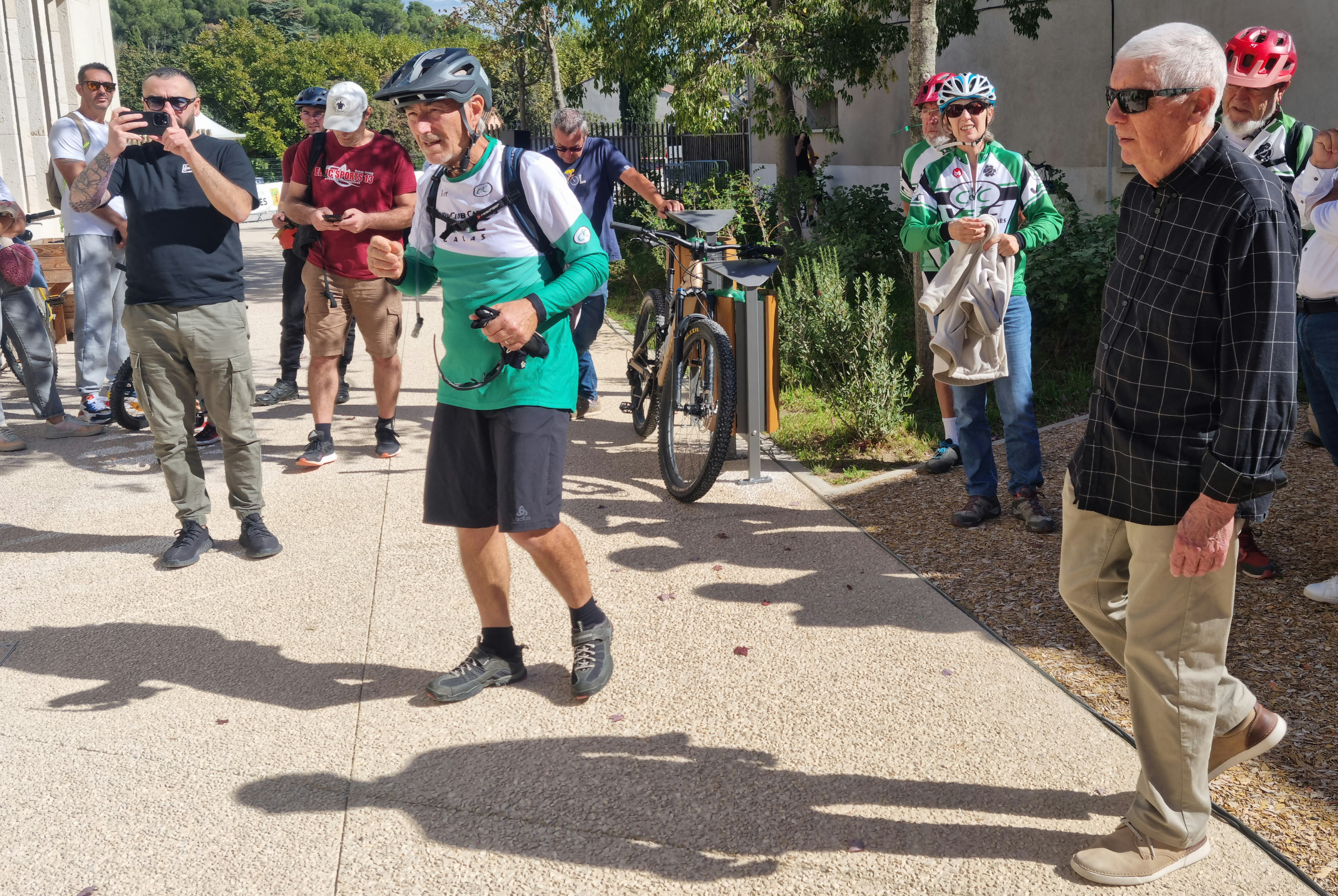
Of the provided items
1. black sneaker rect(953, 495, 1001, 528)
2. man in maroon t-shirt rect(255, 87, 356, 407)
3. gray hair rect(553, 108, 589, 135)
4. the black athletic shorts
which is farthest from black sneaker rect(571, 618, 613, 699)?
man in maroon t-shirt rect(255, 87, 356, 407)

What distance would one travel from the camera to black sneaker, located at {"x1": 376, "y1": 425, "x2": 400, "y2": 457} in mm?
7328

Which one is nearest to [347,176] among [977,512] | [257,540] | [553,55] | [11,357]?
[257,540]

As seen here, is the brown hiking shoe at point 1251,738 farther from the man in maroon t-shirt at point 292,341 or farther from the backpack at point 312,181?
the man in maroon t-shirt at point 292,341

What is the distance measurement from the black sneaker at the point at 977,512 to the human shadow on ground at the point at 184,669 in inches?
106

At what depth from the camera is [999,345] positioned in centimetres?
532

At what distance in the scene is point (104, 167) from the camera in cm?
527

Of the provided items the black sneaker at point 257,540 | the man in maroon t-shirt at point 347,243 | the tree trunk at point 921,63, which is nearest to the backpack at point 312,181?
the man in maroon t-shirt at point 347,243

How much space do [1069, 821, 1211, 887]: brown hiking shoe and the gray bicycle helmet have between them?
683 centimetres

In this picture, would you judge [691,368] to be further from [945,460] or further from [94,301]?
[94,301]

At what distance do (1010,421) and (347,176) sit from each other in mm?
4017

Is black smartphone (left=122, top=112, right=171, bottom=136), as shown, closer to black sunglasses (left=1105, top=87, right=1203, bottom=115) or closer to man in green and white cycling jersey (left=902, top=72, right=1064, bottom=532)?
man in green and white cycling jersey (left=902, top=72, right=1064, bottom=532)

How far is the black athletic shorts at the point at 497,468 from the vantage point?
12.1 feet

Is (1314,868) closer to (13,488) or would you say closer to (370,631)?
(370,631)

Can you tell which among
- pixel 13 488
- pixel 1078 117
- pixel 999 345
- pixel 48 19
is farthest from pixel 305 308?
pixel 48 19
